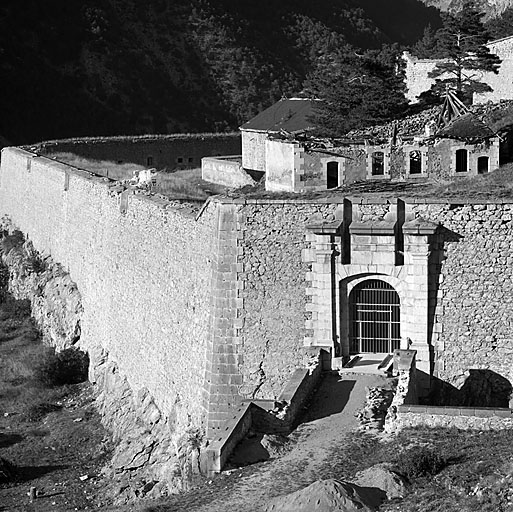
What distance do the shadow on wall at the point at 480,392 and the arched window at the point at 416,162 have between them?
755 centimetres

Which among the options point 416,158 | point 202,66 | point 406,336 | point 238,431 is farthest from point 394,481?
point 202,66

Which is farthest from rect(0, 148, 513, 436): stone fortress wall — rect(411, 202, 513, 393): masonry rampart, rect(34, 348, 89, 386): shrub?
rect(34, 348, 89, 386): shrub

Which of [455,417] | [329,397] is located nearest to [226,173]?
[329,397]

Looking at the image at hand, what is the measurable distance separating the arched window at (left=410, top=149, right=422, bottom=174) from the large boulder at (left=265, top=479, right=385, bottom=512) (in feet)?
42.2

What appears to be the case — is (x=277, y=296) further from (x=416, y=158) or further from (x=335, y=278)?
(x=416, y=158)

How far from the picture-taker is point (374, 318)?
21.2 m

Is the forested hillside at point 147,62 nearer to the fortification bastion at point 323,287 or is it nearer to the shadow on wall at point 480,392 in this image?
the fortification bastion at point 323,287

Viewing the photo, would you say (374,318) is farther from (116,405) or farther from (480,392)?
(116,405)

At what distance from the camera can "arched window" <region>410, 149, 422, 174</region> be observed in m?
27.4

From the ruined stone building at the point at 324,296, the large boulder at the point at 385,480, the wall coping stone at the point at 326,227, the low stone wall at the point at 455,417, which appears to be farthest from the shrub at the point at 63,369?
the large boulder at the point at 385,480

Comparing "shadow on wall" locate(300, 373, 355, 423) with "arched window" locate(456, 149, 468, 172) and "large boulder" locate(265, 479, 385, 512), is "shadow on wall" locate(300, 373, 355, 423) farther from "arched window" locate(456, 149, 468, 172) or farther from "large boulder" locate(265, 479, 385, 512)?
"arched window" locate(456, 149, 468, 172)

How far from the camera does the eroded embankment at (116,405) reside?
70.9 feet

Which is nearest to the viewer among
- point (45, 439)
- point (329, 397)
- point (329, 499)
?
point (329, 499)

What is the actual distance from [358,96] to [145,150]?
1472 centimetres
